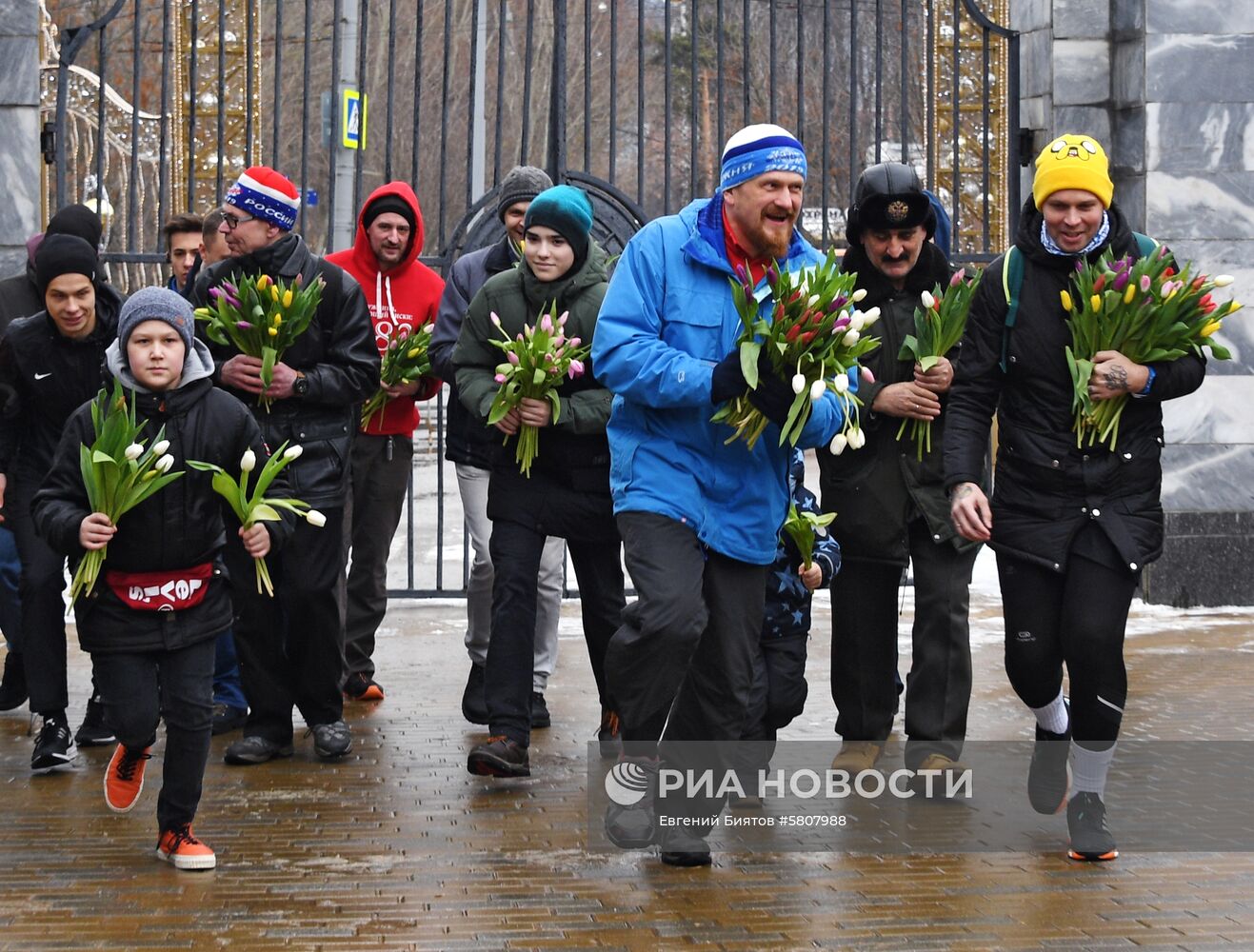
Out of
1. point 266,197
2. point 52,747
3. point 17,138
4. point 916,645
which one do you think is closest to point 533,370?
point 266,197

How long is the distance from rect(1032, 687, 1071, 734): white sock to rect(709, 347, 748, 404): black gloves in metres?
1.52

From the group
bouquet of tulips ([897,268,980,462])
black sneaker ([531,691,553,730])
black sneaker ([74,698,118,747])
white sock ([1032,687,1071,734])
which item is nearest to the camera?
white sock ([1032,687,1071,734])

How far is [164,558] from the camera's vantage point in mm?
5441

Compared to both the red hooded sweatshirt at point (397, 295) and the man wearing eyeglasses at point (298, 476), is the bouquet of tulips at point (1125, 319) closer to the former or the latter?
the man wearing eyeglasses at point (298, 476)

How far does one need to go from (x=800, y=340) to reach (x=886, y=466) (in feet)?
4.78

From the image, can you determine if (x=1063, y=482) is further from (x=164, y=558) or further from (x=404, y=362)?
(x=404, y=362)

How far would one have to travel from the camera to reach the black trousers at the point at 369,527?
318 inches

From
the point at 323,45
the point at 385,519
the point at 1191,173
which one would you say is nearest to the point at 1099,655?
the point at 385,519

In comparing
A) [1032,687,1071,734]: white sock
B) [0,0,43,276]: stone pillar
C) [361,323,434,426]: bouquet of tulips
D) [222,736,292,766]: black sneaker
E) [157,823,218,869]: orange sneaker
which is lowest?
[157,823,218,869]: orange sneaker

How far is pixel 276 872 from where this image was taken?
525 centimetres

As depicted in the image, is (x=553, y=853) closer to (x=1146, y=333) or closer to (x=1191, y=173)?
(x=1146, y=333)

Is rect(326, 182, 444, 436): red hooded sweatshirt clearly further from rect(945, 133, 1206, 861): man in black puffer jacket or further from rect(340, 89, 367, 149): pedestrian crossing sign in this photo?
rect(340, 89, 367, 149): pedestrian crossing sign

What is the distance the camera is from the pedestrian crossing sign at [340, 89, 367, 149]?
1173 centimetres

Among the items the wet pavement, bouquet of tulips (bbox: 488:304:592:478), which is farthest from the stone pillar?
bouquet of tulips (bbox: 488:304:592:478)
